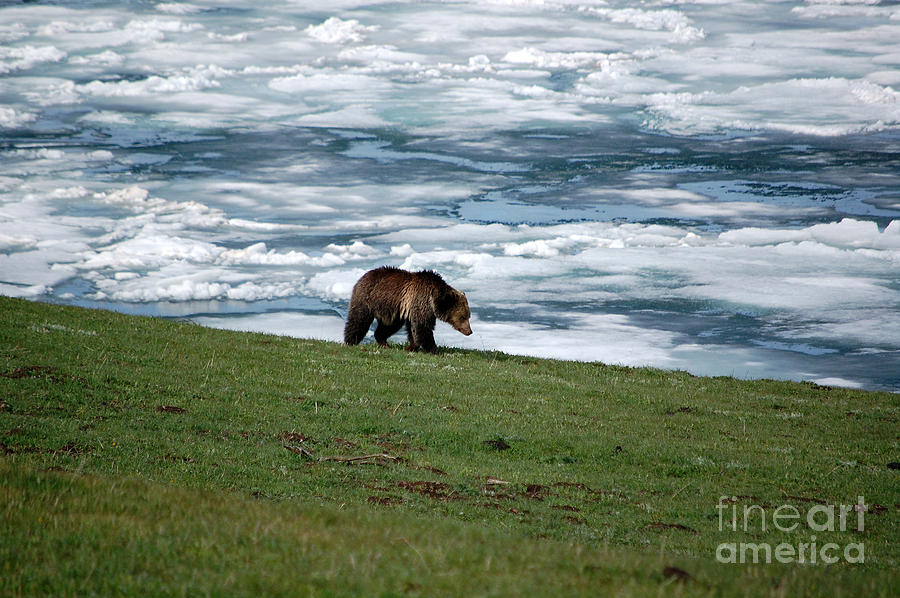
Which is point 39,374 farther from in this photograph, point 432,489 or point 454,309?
point 454,309

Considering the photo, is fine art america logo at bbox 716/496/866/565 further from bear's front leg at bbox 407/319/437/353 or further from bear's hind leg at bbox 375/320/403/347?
bear's hind leg at bbox 375/320/403/347

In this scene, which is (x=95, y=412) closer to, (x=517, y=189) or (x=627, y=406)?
(x=627, y=406)

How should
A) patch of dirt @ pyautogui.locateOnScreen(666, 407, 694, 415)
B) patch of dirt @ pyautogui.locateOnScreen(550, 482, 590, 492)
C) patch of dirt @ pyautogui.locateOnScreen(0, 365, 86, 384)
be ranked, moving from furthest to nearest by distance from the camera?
patch of dirt @ pyautogui.locateOnScreen(666, 407, 694, 415) < patch of dirt @ pyautogui.locateOnScreen(0, 365, 86, 384) < patch of dirt @ pyautogui.locateOnScreen(550, 482, 590, 492)

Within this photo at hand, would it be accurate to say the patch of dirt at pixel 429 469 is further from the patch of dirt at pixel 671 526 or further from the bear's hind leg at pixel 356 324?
the bear's hind leg at pixel 356 324

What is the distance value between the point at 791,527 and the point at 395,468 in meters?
6.39

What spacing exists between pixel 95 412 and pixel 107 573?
10631 millimetres

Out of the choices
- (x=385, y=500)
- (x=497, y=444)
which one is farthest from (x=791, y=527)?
(x=385, y=500)

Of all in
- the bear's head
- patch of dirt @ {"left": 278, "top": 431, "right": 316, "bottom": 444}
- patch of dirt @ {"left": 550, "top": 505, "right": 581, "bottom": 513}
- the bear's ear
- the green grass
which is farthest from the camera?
the bear's head

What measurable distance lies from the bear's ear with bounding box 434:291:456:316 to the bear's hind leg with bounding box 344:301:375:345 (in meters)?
2.20

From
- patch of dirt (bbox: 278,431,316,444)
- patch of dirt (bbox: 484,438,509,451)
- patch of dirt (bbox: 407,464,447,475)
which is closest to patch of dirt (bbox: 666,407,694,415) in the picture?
patch of dirt (bbox: 484,438,509,451)

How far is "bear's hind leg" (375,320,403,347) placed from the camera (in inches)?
1115

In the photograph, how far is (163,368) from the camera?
2061 centimetres

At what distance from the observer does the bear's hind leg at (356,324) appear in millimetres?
28047

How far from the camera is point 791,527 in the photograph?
12.8 m
